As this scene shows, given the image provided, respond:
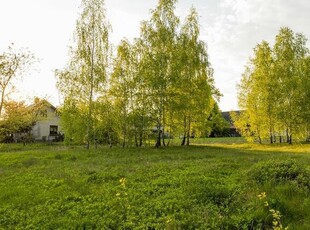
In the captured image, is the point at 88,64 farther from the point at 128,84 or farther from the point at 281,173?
the point at 281,173

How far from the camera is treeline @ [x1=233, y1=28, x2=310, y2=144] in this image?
125ft

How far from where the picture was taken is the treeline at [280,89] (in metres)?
38.0

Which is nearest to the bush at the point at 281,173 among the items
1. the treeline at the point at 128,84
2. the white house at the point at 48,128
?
the treeline at the point at 128,84

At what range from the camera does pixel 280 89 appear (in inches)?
1511

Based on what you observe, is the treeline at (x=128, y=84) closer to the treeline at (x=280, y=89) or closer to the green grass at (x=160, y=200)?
the treeline at (x=280, y=89)

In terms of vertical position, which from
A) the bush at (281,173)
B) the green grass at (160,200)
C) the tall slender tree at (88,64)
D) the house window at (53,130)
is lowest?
the green grass at (160,200)

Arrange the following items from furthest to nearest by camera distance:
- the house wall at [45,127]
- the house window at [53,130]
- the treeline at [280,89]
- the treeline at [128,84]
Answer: the house window at [53,130] < the house wall at [45,127] < the treeline at [280,89] < the treeline at [128,84]

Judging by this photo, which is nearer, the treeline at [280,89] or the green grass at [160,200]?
the green grass at [160,200]

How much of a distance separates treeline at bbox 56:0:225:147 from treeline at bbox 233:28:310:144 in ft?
38.4

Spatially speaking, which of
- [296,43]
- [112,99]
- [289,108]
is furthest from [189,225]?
[296,43]

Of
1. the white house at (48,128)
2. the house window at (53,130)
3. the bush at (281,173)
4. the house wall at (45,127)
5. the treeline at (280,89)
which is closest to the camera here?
the bush at (281,173)

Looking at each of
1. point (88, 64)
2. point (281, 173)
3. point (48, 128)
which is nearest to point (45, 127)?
point (48, 128)

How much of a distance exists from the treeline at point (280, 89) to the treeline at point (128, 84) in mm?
11692

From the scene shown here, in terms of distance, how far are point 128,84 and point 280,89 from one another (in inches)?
808
